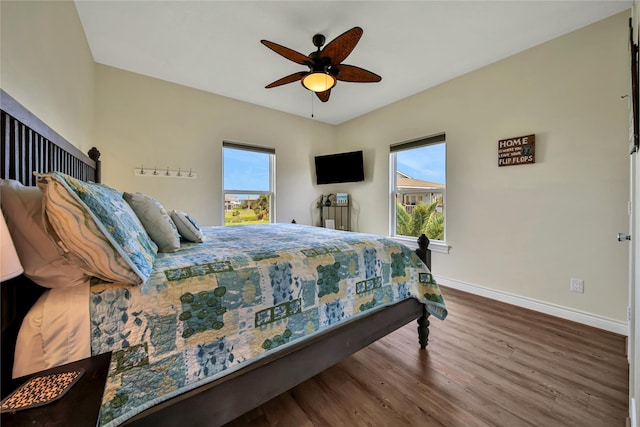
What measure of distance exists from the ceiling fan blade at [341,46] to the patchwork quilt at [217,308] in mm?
1484

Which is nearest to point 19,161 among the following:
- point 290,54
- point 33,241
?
point 33,241

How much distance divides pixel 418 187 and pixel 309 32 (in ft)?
7.91

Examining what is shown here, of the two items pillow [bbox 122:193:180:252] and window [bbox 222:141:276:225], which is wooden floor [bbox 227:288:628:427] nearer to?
pillow [bbox 122:193:180:252]

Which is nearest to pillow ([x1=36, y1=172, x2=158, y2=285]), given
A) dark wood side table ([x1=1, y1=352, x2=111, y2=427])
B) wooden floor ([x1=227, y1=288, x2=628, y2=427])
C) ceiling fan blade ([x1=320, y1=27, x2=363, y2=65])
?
dark wood side table ([x1=1, y1=352, x2=111, y2=427])

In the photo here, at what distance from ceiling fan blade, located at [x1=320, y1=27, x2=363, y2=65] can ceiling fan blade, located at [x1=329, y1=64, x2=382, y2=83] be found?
0.27ft

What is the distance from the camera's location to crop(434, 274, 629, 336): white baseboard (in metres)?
2.08

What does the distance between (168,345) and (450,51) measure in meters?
3.29

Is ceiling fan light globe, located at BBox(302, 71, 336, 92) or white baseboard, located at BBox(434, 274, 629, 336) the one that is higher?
ceiling fan light globe, located at BBox(302, 71, 336, 92)

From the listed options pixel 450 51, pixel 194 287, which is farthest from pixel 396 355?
pixel 450 51

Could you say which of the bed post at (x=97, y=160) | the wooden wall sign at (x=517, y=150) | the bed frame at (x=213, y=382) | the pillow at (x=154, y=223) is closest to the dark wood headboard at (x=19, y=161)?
the bed frame at (x=213, y=382)

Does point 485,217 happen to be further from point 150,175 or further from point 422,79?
point 150,175

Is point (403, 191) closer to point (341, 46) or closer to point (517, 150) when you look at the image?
point (517, 150)

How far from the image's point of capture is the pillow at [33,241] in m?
0.75

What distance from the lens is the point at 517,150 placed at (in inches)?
102
